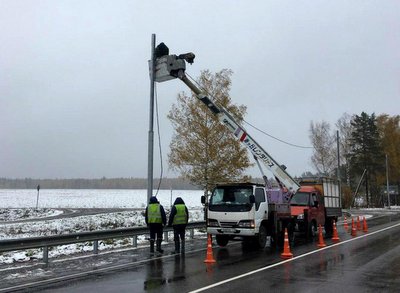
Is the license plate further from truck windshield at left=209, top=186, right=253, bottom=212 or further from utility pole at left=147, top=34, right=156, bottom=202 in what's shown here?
utility pole at left=147, top=34, right=156, bottom=202

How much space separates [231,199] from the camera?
636 inches

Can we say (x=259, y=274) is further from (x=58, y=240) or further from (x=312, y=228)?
(x=312, y=228)

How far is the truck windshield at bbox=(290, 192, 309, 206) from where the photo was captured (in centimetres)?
2142

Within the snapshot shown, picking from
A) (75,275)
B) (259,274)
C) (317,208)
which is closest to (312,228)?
(317,208)

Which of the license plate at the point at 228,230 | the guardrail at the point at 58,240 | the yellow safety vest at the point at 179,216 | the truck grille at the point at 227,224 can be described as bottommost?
the guardrail at the point at 58,240

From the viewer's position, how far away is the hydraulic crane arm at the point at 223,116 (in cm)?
1741

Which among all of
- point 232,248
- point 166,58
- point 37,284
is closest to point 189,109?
point 166,58

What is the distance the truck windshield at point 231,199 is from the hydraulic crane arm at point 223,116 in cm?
299

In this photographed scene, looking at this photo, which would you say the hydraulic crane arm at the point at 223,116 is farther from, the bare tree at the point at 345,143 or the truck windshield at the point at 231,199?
the bare tree at the point at 345,143

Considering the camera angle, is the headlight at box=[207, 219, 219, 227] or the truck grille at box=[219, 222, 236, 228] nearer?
the truck grille at box=[219, 222, 236, 228]

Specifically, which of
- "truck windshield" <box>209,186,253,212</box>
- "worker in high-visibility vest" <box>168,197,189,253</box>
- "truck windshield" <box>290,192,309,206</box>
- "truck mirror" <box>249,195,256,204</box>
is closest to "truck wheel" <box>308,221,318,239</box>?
"truck windshield" <box>290,192,309,206</box>

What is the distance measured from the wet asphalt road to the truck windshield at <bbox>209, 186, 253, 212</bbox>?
149 cm

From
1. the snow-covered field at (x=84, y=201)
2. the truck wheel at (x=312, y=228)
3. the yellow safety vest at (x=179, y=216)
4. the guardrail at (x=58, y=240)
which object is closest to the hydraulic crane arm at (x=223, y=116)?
the truck wheel at (x=312, y=228)

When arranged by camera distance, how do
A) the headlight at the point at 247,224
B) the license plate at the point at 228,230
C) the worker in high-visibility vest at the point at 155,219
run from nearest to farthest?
the worker in high-visibility vest at the point at 155,219
the headlight at the point at 247,224
the license plate at the point at 228,230
